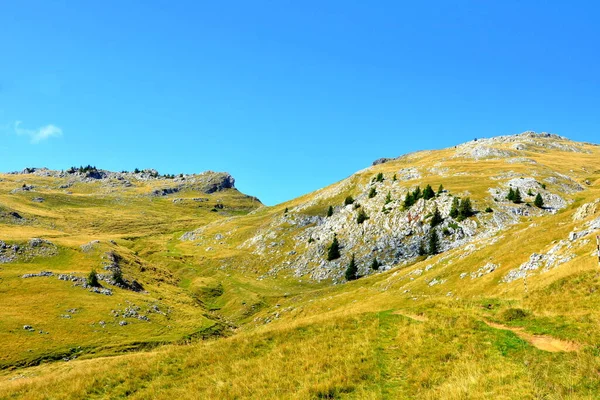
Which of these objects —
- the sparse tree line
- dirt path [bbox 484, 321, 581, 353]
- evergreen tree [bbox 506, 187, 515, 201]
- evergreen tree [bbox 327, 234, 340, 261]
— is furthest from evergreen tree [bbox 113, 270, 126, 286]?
the sparse tree line

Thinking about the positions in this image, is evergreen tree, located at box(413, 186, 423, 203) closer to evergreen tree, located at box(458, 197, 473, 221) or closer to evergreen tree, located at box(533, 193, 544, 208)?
evergreen tree, located at box(458, 197, 473, 221)

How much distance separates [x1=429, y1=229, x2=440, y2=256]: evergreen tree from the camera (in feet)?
364

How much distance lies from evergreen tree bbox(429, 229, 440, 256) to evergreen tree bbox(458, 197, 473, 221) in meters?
10.5

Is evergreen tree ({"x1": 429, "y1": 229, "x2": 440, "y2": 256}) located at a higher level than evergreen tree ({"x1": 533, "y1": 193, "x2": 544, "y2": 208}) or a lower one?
lower

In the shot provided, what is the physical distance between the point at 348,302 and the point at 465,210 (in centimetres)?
6333

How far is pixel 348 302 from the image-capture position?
80312 mm

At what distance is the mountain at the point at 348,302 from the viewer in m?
19.1

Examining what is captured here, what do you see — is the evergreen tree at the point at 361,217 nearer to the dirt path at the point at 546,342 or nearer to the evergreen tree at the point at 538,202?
the evergreen tree at the point at 538,202

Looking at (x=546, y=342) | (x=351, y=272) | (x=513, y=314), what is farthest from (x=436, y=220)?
(x=546, y=342)

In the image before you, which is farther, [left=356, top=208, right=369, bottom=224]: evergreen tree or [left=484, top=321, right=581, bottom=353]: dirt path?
[left=356, top=208, right=369, bottom=224]: evergreen tree

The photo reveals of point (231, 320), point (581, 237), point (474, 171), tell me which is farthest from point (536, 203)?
point (231, 320)

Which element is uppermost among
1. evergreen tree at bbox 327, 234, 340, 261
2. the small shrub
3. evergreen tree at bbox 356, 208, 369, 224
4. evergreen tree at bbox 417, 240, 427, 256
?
evergreen tree at bbox 356, 208, 369, 224

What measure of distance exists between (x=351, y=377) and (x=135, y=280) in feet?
394

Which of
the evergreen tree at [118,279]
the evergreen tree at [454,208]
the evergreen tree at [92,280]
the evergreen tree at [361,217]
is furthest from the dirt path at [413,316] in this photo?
the evergreen tree at [361,217]
